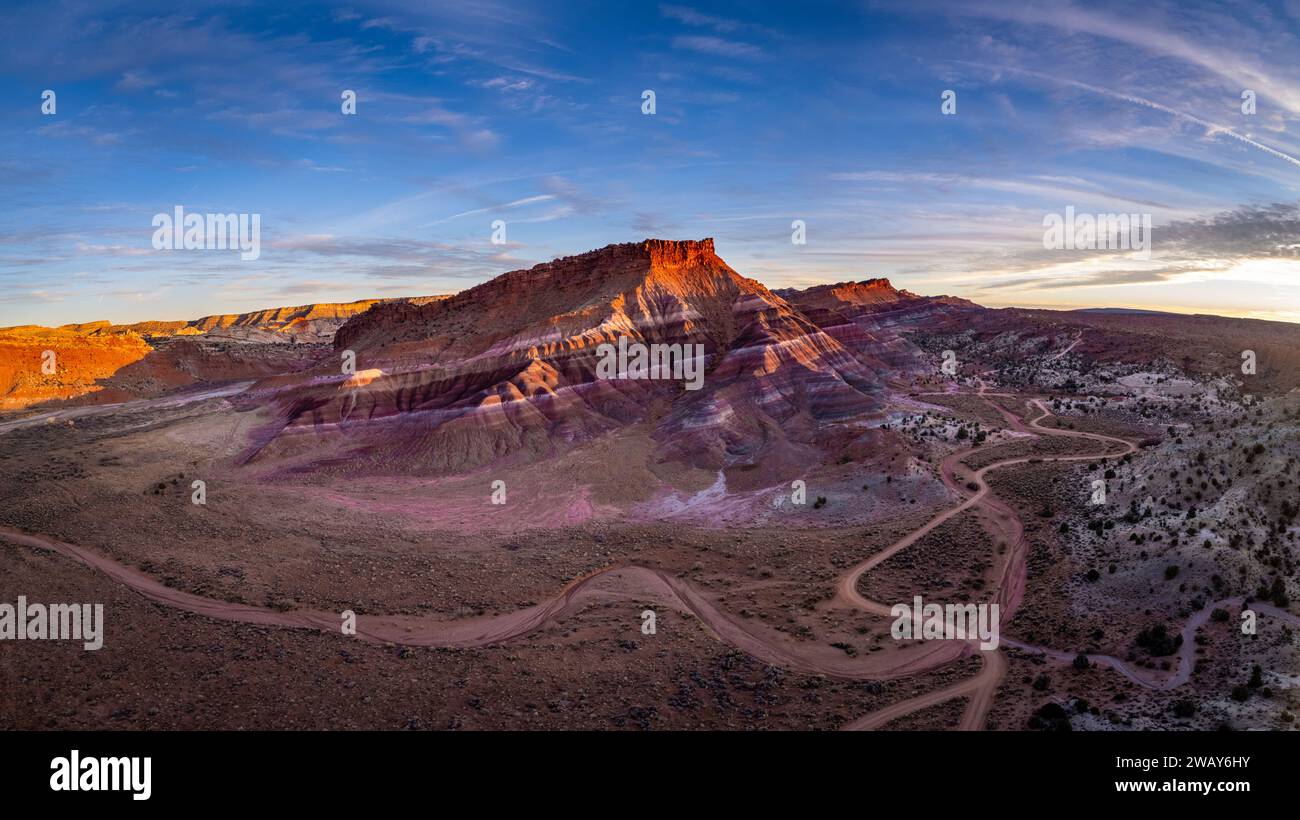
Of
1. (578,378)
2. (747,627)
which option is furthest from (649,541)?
(578,378)

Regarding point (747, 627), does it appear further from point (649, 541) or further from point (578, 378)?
point (578, 378)

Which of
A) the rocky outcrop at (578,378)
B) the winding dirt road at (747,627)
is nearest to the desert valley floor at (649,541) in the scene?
the winding dirt road at (747,627)

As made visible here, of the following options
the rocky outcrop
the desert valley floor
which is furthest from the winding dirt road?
the rocky outcrop

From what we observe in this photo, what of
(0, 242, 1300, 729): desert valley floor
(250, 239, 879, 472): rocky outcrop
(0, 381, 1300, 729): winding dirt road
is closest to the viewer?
(0, 381, 1300, 729): winding dirt road

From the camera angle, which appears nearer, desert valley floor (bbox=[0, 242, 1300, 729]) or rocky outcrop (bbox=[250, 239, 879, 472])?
desert valley floor (bbox=[0, 242, 1300, 729])

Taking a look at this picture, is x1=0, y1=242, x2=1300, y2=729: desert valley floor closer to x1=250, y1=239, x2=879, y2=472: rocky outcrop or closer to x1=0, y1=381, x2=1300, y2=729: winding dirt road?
x1=0, y1=381, x2=1300, y2=729: winding dirt road

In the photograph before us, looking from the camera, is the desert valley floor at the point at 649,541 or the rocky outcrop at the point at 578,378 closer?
the desert valley floor at the point at 649,541

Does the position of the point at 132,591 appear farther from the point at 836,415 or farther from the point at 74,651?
the point at 836,415

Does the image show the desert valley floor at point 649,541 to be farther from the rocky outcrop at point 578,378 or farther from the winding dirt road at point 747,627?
the rocky outcrop at point 578,378
